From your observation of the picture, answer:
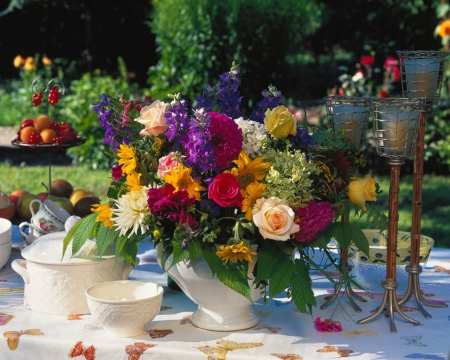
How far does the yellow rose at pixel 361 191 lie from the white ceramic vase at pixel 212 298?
0.93ft

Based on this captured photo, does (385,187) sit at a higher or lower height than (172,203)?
lower

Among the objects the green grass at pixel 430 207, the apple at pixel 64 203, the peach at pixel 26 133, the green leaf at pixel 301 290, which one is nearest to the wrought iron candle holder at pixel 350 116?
the green leaf at pixel 301 290

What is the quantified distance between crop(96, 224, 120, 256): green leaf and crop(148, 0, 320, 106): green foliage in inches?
190

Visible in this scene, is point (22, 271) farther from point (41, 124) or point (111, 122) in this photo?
point (41, 124)

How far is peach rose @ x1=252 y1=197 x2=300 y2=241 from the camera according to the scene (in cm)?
153

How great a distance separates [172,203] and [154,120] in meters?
0.23

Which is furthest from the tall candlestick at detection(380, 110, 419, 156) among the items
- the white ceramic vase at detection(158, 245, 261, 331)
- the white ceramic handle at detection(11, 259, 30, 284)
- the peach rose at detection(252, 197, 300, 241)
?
the white ceramic handle at detection(11, 259, 30, 284)

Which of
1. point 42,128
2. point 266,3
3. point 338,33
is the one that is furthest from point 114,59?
point 42,128

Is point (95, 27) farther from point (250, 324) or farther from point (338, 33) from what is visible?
point (250, 324)

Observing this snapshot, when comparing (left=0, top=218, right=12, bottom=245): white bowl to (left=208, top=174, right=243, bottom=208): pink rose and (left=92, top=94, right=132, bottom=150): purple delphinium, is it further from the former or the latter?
(left=208, top=174, right=243, bottom=208): pink rose

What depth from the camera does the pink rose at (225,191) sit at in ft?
5.08

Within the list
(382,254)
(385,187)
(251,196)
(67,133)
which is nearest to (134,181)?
(251,196)

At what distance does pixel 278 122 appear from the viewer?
5.46 feet

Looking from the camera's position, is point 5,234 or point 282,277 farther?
point 5,234
